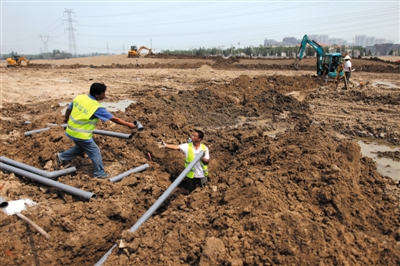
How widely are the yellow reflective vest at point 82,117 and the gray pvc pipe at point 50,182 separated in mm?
856

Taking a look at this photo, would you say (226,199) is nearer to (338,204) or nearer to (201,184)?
(201,184)

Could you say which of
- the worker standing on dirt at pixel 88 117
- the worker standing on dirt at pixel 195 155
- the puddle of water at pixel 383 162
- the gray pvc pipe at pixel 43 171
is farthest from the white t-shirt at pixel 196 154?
the puddle of water at pixel 383 162

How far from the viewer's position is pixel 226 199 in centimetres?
395

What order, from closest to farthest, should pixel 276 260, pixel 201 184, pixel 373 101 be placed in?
1. pixel 276 260
2. pixel 201 184
3. pixel 373 101

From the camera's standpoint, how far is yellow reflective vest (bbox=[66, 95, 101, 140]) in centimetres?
461

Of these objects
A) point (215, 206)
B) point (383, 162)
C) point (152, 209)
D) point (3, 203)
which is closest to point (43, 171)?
point (3, 203)

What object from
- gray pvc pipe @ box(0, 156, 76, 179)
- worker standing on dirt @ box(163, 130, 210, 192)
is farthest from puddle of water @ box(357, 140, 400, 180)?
gray pvc pipe @ box(0, 156, 76, 179)

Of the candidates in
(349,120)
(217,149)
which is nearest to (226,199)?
(217,149)

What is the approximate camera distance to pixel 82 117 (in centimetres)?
466

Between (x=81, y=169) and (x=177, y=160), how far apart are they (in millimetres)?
2014

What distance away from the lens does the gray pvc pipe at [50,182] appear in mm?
4191

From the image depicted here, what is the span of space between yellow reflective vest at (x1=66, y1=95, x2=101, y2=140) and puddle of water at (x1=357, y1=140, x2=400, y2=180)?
21.0 feet

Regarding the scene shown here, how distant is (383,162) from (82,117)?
23.5 ft

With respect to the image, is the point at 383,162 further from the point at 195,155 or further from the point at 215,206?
the point at 215,206
